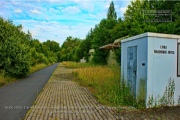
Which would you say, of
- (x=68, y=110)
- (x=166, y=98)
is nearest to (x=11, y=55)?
(x=68, y=110)

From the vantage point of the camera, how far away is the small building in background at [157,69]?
22.9 ft

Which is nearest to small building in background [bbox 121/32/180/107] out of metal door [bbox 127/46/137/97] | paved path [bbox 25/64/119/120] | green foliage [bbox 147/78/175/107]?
green foliage [bbox 147/78/175/107]

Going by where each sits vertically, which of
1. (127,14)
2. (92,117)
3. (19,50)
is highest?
(127,14)

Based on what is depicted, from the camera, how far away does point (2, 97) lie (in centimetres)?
861

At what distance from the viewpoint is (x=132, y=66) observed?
8102 mm

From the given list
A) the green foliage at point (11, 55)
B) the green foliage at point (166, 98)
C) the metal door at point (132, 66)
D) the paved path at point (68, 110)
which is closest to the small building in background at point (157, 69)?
the green foliage at point (166, 98)

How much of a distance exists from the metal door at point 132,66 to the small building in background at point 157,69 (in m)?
0.20

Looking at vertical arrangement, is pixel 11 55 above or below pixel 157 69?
above

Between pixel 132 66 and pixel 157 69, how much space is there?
3.93 ft

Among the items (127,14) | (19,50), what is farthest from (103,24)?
(19,50)

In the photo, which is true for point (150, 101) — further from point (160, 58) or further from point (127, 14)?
point (127, 14)

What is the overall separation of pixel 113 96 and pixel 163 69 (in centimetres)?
219

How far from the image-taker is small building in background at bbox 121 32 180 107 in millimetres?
6980

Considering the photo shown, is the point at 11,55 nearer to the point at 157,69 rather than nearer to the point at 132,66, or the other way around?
the point at 132,66
